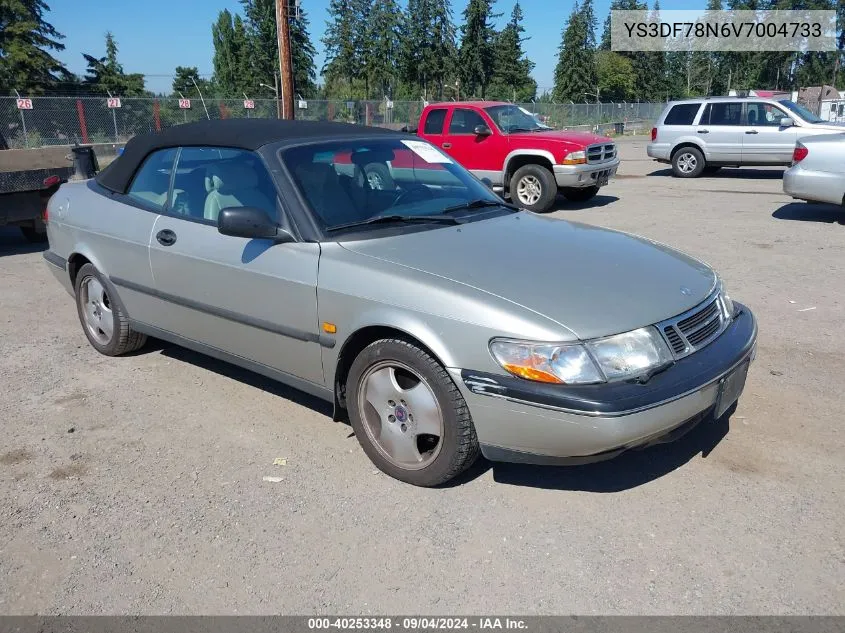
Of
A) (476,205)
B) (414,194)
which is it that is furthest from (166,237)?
(476,205)

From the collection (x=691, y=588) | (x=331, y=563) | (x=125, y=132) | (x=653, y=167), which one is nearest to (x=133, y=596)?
(x=331, y=563)

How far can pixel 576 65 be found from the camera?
248ft

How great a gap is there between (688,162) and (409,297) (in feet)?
50.4

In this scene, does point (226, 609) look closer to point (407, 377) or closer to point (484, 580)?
point (484, 580)

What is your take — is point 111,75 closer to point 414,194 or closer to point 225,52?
point 225,52

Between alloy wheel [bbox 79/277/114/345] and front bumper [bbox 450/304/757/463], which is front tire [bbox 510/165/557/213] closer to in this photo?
alloy wheel [bbox 79/277/114/345]

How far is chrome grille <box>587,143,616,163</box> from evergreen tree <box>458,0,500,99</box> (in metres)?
47.1

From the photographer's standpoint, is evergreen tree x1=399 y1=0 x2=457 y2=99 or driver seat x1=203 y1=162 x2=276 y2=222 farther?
evergreen tree x1=399 y1=0 x2=457 y2=99

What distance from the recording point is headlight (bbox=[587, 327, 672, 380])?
117 inches

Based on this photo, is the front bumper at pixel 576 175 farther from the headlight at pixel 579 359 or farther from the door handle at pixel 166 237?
the headlight at pixel 579 359

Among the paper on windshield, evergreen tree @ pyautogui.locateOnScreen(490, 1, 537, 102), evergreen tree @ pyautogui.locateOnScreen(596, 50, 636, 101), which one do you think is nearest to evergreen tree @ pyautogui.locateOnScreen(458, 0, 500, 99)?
evergreen tree @ pyautogui.locateOnScreen(490, 1, 537, 102)

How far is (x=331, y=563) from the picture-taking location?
2941mm

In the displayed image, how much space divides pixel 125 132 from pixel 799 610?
81.9 feet

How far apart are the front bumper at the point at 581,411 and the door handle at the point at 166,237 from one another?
216 cm
